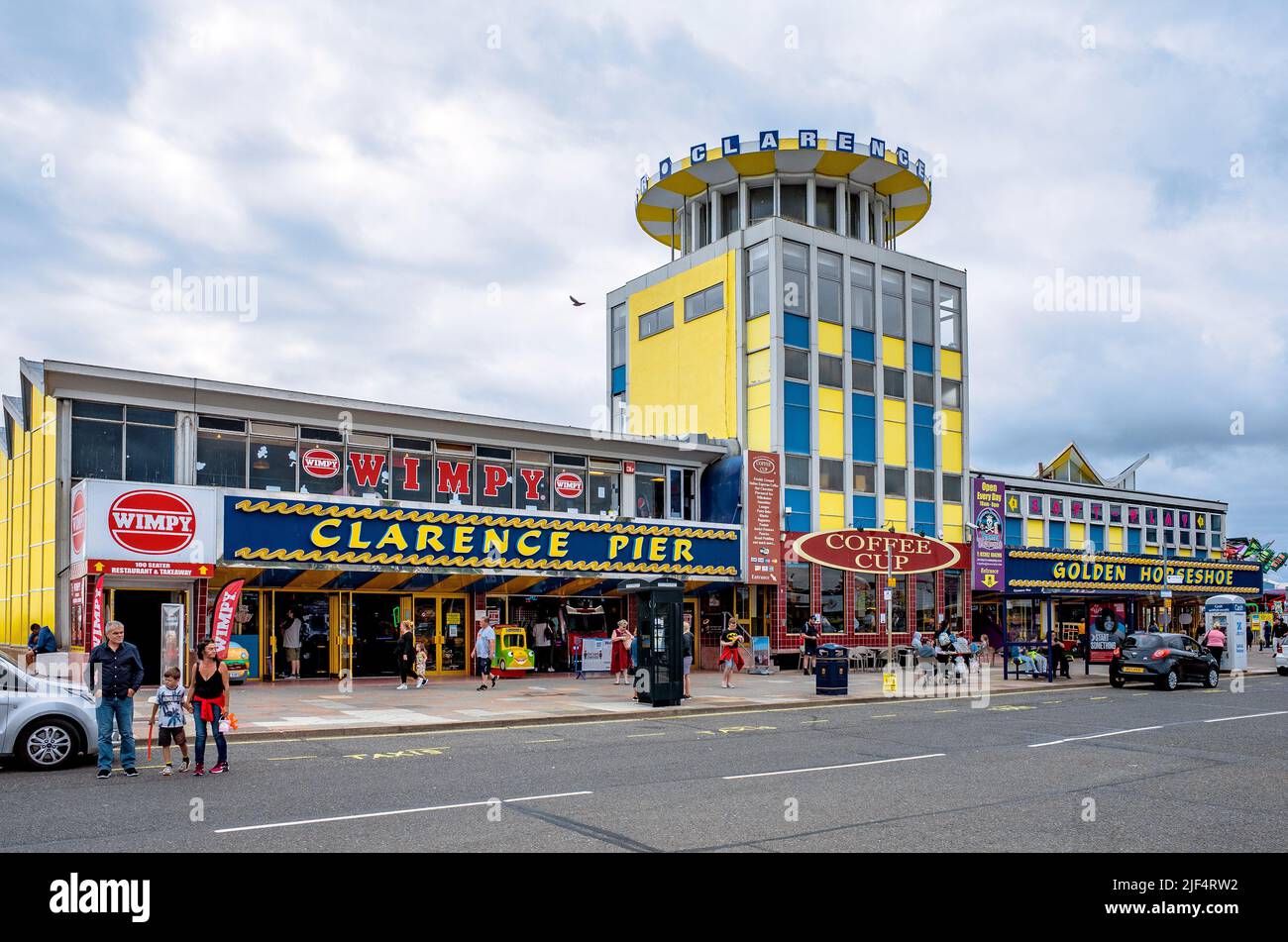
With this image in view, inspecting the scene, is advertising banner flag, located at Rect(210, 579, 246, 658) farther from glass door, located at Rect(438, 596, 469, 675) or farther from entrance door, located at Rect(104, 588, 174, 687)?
glass door, located at Rect(438, 596, 469, 675)

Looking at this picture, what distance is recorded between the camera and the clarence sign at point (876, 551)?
37438mm

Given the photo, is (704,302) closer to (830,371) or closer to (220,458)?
(830,371)

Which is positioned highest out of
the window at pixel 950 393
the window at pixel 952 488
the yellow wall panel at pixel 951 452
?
the window at pixel 950 393

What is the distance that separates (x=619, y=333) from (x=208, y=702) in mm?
34567

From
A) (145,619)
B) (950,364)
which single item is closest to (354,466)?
(145,619)

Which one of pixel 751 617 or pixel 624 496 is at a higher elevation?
pixel 624 496

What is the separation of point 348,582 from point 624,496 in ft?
30.6

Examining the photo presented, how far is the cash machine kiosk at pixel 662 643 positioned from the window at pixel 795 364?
17354 mm

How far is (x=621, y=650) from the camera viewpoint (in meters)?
28.7

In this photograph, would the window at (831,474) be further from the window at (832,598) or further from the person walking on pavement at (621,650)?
the person walking on pavement at (621,650)

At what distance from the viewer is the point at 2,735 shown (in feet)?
43.3

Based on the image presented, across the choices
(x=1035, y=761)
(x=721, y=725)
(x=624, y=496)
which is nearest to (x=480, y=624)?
(x=624, y=496)

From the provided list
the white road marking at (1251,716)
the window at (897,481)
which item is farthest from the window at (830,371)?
the white road marking at (1251,716)
